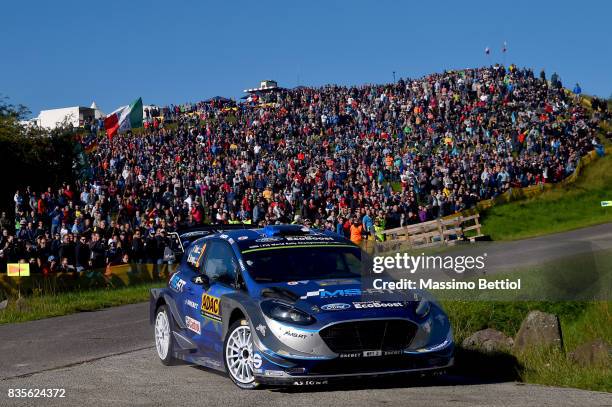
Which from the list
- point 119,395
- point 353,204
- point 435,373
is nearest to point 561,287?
point 435,373

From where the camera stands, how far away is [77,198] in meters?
33.8

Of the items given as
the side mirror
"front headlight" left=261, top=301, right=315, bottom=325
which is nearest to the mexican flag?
the side mirror

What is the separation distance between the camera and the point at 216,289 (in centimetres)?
957

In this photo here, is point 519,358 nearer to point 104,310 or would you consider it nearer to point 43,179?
point 104,310

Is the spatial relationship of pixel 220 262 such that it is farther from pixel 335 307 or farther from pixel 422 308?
pixel 422 308

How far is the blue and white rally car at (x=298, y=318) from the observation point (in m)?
8.33

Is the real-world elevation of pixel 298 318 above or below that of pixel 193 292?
below

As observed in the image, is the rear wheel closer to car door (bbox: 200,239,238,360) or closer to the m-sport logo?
car door (bbox: 200,239,238,360)

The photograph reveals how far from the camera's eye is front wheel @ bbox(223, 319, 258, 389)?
8.62m

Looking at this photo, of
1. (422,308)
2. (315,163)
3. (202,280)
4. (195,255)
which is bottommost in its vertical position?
(422,308)

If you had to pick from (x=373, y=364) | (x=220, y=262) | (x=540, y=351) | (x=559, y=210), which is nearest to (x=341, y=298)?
(x=373, y=364)

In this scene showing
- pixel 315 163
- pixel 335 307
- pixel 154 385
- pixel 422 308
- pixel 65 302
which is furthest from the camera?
pixel 315 163

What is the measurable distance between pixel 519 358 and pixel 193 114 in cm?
4886

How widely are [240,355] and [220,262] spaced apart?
143cm
